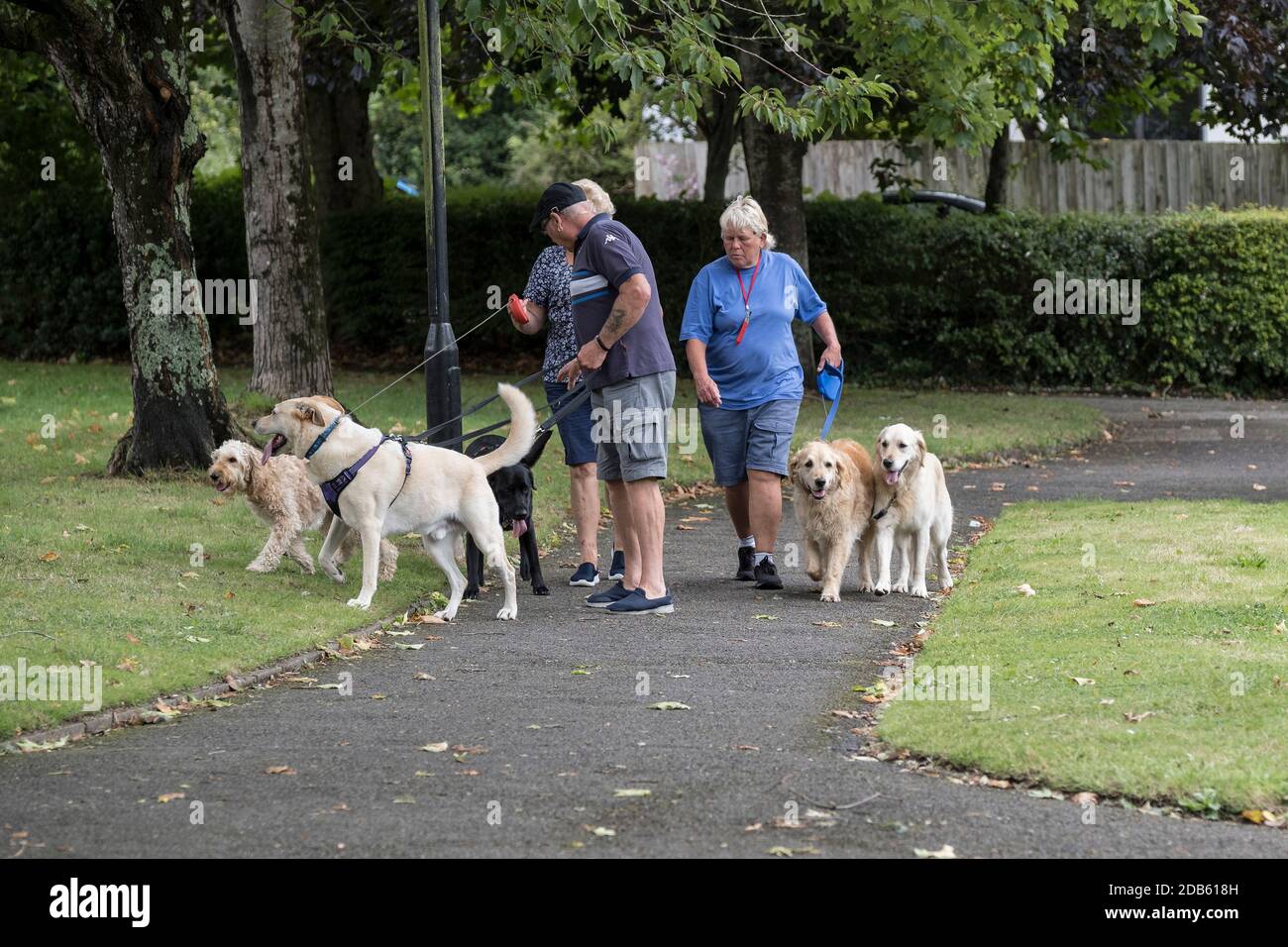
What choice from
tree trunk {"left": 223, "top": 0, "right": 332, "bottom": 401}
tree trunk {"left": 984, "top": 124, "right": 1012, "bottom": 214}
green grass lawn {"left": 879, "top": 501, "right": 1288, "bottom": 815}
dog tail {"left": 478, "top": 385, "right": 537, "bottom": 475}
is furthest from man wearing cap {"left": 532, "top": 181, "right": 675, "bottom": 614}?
tree trunk {"left": 984, "top": 124, "right": 1012, "bottom": 214}

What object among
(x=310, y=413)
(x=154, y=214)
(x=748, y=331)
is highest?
(x=154, y=214)

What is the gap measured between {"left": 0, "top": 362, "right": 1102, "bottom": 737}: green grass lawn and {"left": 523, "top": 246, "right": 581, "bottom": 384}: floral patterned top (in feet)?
4.81

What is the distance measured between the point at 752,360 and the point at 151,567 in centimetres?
381

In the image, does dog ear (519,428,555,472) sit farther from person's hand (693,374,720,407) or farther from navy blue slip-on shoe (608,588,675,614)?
navy blue slip-on shoe (608,588,675,614)

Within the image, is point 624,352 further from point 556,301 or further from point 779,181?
point 779,181

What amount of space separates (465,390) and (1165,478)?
9661mm

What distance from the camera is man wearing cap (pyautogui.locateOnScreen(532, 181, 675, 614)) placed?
28.4 ft

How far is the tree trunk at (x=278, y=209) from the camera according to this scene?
1617cm

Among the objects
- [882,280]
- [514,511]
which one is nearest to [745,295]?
[514,511]

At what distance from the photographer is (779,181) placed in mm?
20766

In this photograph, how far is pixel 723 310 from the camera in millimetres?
10008

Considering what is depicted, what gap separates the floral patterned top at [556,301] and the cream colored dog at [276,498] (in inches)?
60.4

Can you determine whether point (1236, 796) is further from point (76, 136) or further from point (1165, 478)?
point (76, 136)

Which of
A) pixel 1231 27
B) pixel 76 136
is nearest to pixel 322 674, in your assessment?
pixel 1231 27
